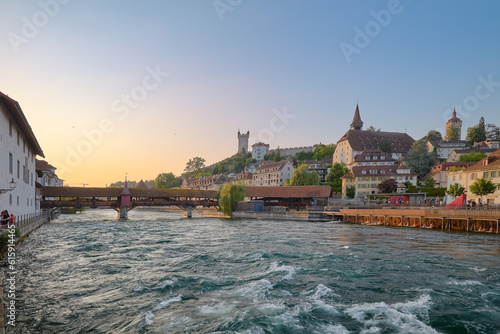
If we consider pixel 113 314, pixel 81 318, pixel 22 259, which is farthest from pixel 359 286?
pixel 22 259

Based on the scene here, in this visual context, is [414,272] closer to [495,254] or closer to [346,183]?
[495,254]

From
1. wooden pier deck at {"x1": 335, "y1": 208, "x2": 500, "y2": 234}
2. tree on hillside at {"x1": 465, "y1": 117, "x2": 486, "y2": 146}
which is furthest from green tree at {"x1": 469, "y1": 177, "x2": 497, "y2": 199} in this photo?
tree on hillside at {"x1": 465, "y1": 117, "x2": 486, "y2": 146}

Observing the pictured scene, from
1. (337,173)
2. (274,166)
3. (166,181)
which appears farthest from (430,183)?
(166,181)

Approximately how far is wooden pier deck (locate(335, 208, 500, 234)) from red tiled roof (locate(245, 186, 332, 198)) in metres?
10.8

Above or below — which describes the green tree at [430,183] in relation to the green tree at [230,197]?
above

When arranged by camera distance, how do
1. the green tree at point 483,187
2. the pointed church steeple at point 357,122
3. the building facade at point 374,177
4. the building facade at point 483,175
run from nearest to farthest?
the green tree at point 483,187, the building facade at point 483,175, the building facade at point 374,177, the pointed church steeple at point 357,122

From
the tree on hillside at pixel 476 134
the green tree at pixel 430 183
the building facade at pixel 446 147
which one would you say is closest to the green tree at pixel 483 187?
the green tree at pixel 430 183

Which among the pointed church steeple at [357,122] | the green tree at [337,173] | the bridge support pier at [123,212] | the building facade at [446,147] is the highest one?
the pointed church steeple at [357,122]

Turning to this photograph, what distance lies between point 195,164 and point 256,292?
142153mm

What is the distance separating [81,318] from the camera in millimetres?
6605

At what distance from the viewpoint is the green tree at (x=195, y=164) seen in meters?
148

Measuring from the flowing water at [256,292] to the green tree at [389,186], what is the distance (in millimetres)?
41930

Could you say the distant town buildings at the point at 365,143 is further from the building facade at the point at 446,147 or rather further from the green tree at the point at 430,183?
the green tree at the point at 430,183

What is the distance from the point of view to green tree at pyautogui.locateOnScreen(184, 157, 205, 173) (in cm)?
14788
